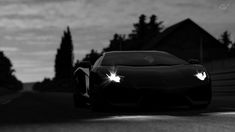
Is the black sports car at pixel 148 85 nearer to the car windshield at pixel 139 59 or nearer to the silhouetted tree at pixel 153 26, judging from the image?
the car windshield at pixel 139 59

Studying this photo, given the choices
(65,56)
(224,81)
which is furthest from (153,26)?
(224,81)

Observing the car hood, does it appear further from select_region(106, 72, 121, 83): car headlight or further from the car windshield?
the car windshield

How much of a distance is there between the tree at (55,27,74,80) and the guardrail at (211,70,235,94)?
11475 centimetres

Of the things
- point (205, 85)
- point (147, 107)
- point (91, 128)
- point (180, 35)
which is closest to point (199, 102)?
point (205, 85)

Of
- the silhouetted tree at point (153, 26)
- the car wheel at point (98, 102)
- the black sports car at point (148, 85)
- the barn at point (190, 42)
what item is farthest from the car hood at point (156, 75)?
the silhouetted tree at point (153, 26)

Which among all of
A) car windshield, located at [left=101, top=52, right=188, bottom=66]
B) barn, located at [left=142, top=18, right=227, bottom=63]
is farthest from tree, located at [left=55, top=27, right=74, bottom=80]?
car windshield, located at [left=101, top=52, right=188, bottom=66]

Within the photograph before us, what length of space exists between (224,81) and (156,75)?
13.9 meters

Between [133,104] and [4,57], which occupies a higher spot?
[4,57]

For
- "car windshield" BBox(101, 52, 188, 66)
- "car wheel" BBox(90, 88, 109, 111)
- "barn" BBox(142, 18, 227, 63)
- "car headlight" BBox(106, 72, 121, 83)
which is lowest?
"car wheel" BBox(90, 88, 109, 111)

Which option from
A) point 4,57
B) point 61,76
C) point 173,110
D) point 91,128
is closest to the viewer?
point 91,128

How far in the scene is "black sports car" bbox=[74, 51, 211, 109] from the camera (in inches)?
323

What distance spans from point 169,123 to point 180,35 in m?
59.5

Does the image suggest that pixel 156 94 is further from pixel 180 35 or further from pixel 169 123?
pixel 180 35

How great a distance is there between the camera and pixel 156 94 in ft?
26.8
